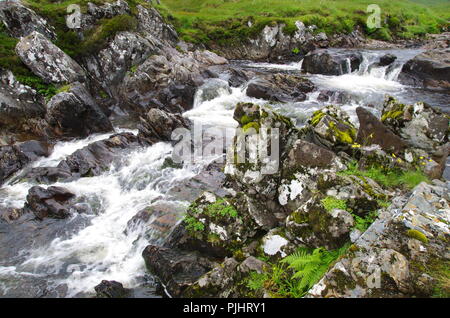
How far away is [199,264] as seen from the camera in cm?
862

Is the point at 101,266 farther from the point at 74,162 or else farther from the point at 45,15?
the point at 45,15

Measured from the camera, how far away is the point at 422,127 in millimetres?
9477

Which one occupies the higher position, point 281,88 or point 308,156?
point 308,156

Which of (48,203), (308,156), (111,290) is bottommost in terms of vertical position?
(111,290)

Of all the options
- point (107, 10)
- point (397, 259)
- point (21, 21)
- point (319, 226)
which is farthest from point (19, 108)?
point (397, 259)

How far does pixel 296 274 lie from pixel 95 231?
8491 mm

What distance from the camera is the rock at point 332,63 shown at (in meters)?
29.4

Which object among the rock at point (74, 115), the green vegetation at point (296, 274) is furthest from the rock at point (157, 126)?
the green vegetation at point (296, 274)

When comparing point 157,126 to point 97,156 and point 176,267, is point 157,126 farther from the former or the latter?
point 176,267

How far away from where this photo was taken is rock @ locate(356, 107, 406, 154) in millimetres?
9320

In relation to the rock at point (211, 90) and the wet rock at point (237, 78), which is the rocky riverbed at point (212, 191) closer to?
the rock at point (211, 90)

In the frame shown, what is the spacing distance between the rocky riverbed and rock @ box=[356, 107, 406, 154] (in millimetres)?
42

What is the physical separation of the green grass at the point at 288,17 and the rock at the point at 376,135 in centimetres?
3093

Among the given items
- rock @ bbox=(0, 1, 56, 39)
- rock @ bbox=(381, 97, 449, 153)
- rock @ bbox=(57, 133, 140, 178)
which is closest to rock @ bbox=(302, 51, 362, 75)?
rock @ bbox=(57, 133, 140, 178)
